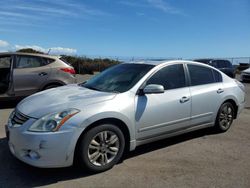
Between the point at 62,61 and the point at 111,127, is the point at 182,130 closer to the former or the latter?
the point at 111,127

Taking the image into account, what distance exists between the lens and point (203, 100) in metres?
5.14

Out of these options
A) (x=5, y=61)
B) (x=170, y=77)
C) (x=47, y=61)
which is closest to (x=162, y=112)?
(x=170, y=77)

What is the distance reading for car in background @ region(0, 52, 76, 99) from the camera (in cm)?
796

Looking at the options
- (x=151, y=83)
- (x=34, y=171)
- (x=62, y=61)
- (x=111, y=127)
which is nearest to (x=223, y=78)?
(x=151, y=83)

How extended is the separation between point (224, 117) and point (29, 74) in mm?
5484

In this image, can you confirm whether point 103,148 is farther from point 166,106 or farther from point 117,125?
point 166,106

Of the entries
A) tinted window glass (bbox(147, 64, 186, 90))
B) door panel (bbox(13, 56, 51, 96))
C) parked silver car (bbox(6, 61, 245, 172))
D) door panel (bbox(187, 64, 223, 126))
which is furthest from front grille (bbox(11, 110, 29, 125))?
door panel (bbox(13, 56, 51, 96))

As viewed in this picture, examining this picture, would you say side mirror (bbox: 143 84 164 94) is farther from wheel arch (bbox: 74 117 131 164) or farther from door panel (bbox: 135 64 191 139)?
wheel arch (bbox: 74 117 131 164)

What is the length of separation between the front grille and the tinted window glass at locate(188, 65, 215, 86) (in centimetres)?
296

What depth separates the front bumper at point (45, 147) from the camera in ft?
11.4

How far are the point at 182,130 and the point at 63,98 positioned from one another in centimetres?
217

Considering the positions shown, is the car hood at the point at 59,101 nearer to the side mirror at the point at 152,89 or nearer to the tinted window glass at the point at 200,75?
the side mirror at the point at 152,89

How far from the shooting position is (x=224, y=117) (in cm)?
574

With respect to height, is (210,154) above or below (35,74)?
below
